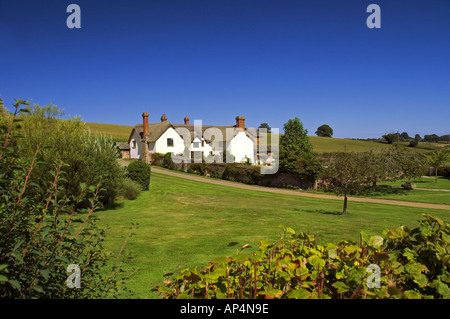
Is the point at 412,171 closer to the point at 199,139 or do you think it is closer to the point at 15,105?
the point at 199,139

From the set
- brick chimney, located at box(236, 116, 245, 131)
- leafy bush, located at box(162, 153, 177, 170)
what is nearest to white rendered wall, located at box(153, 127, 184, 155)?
leafy bush, located at box(162, 153, 177, 170)

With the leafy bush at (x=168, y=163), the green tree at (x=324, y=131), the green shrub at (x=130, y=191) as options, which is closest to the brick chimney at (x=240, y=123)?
the leafy bush at (x=168, y=163)

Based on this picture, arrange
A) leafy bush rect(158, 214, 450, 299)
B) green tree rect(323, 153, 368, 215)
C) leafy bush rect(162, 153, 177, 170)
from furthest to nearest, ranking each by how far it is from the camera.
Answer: leafy bush rect(162, 153, 177, 170) < green tree rect(323, 153, 368, 215) < leafy bush rect(158, 214, 450, 299)

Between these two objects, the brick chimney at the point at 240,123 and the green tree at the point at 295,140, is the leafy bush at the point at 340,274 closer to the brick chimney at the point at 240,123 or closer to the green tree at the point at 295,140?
the green tree at the point at 295,140

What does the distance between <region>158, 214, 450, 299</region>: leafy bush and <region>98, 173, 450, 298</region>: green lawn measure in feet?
6.97

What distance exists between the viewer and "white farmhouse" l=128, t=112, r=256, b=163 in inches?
1975

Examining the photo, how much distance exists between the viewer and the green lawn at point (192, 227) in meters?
7.97

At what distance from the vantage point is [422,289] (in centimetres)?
247

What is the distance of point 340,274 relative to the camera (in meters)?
2.33

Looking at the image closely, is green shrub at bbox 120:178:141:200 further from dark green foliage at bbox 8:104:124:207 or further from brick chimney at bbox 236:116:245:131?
brick chimney at bbox 236:116:245:131

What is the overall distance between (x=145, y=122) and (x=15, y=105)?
49219 mm

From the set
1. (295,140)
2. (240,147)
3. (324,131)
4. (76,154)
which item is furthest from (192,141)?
(324,131)

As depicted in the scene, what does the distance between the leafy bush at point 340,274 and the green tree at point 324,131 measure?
13300 centimetres

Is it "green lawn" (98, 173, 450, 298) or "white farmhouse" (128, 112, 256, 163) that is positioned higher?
"white farmhouse" (128, 112, 256, 163)
